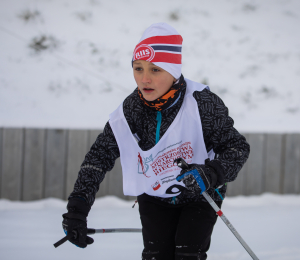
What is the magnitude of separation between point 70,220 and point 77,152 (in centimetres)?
217

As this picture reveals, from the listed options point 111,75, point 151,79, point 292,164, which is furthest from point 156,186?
point 111,75

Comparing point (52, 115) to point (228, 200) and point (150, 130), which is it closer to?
point (228, 200)

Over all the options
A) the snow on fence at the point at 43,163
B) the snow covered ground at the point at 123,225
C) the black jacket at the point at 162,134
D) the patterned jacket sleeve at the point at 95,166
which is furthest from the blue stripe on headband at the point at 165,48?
the snow on fence at the point at 43,163

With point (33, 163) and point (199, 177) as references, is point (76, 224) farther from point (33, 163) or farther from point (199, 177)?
point (33, 163)

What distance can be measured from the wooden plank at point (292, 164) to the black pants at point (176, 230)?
267 centimetres

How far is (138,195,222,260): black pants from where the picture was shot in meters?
1.63

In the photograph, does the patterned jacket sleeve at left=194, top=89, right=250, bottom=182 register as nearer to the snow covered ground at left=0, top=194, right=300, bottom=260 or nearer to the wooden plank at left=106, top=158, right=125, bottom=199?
the snow covered ground at left=0, top=194, right=300, bottom=260

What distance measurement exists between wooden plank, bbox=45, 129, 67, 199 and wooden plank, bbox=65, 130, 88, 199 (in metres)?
0.05

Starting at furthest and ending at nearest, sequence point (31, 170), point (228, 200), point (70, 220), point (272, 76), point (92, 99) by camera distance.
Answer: point (272, 76) → point (92, 99) → point (228, 200) → point (31, 170) → point (70, 220)

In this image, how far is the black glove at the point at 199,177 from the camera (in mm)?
1463

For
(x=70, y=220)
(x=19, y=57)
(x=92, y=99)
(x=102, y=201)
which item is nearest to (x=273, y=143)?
(x=102, y=201)

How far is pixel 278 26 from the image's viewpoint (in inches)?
262

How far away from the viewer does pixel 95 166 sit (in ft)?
5.62

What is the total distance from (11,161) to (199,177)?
2.68m
